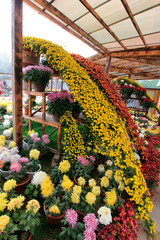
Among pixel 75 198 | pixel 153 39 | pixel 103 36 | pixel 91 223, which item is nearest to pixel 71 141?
pixel 75 198

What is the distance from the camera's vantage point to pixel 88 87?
5.54 feet

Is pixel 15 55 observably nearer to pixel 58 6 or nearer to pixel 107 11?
pixel 58 6

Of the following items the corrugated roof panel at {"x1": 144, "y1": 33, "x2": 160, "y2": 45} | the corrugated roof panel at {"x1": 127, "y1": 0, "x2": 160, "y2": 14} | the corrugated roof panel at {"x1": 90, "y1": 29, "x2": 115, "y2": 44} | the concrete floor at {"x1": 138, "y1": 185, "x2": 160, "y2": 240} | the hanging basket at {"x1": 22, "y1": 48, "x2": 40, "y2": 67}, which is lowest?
the concrete floor at {"x1": 138, "y1": 185, "x2": 160, "y2": 240}

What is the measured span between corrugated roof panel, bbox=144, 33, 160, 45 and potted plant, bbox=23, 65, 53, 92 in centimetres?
287

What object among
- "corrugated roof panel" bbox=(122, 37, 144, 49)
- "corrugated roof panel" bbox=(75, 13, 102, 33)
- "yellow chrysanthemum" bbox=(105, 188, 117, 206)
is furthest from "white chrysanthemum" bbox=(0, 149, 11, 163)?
"corrugated roof panel" bbox=(122, 37, 144, 49)

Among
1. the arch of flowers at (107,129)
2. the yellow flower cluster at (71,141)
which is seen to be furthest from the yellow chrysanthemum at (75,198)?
the yellow flower cluster at (71,141)

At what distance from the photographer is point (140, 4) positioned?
87.0 inches

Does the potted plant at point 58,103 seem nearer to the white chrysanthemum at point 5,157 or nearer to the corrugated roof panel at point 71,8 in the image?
the white chrysanthemum at point 5,157

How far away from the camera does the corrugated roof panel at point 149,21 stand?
237 centimetres

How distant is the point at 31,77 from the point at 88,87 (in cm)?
98

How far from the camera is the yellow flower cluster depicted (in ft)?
6.34

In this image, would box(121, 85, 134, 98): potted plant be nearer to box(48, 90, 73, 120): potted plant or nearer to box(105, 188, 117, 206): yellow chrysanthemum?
box(48, 90, 73, 120): potted plant

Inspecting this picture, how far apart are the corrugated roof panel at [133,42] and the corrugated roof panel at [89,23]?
1.09 meters

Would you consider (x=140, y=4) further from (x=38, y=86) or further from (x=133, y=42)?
(x=38, y=86)
